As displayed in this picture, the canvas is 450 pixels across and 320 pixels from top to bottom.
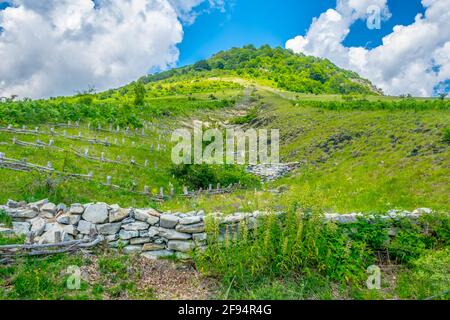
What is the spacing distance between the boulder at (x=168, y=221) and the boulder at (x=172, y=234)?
9 centimetres

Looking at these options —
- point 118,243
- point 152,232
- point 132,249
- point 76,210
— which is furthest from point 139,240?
point 76,210

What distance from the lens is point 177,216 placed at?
7410 mm

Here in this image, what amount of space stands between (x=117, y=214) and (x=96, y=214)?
49 centimetres

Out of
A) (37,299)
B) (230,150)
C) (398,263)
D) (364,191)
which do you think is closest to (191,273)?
(37,299)

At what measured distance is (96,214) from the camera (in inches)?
285

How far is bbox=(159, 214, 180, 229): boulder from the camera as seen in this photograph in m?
7.16

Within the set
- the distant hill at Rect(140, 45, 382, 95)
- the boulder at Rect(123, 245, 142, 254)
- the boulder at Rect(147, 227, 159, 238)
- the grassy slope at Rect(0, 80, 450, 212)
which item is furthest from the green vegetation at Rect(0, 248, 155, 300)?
the distant hill at Rect(140, 45, 382, 95)

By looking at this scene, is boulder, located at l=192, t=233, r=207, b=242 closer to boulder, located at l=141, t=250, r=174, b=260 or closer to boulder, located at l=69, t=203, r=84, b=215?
boulder, located at l=141, t=250, r=174, b=260

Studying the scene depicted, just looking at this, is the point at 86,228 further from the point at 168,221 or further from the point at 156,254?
the point at 168,221

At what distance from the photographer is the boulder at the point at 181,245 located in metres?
7.04

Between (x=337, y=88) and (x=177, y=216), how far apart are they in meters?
111

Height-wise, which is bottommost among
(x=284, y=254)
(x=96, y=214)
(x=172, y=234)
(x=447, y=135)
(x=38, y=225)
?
(x=284, y=254)

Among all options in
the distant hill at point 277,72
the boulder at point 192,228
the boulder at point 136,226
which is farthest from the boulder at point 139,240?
the distant hill at point 277,72
